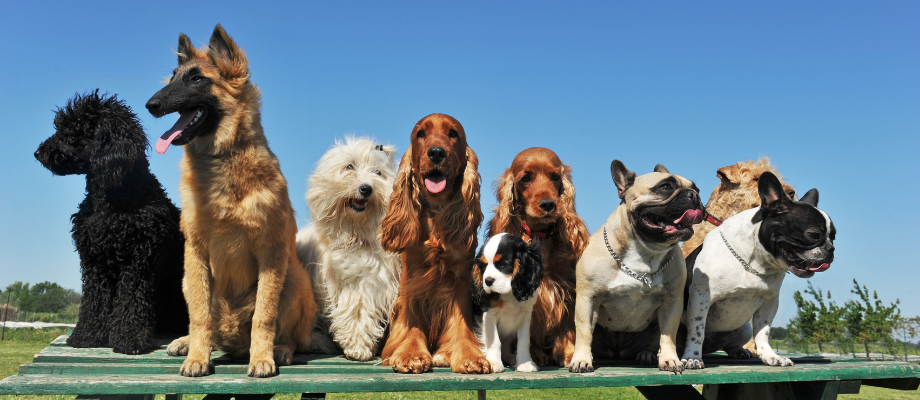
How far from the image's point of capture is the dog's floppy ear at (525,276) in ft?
11.1

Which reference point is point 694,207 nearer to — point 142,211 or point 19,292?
point 142,211

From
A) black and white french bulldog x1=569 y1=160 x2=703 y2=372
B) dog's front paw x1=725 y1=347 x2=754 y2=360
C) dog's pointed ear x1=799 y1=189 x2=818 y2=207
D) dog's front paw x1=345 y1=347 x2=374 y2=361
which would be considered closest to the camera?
black and white french bulldog x1=569 y1=160 x2=703 y2=372

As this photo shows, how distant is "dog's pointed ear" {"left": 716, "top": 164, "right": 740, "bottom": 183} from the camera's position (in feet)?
17.6

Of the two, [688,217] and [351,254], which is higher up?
[688,217]

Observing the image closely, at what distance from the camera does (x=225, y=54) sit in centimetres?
344

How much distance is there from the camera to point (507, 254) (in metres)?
3.41

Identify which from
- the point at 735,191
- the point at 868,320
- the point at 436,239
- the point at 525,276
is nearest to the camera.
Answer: the point at 525,276

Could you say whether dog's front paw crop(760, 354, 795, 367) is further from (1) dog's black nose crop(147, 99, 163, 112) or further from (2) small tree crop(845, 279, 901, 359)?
(2) small tree crop(845, 279, 901, 359)

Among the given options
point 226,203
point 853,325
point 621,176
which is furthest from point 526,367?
point 853,325

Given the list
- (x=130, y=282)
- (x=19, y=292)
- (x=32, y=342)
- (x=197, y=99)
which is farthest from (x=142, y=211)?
(x=19, y=292)

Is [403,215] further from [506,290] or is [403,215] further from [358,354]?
[358,354]

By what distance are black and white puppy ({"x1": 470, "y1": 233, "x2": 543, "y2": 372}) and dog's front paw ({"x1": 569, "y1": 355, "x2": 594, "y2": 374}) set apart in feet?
0.82

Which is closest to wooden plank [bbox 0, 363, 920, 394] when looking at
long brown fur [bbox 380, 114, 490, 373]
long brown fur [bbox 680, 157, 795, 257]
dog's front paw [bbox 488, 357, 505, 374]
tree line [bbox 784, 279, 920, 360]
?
dog's front paw [bbox 488, 357, 505, 374]

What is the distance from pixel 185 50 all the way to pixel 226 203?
1056 millimetres
